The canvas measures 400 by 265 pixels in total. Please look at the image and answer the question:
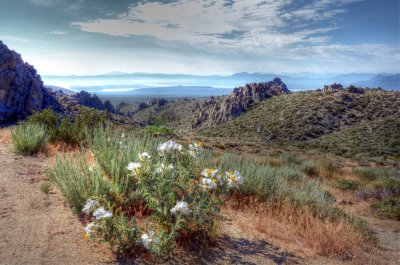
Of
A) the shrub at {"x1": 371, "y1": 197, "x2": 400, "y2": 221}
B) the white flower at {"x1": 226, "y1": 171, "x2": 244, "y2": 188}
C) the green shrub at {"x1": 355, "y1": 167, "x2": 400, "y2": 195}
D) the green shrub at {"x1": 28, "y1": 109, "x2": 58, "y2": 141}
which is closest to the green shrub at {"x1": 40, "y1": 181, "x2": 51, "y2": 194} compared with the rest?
the white flower at {"x1": 226, "y1": 171, "x2": 244, "y2": 188}

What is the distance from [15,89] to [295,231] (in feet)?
136

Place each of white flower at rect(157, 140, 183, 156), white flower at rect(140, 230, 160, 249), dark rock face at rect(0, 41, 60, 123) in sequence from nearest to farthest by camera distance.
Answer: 1. white flower at rect(140, 230, 160, 249)
2. white flower at rect(157, 140, 183, 156)
3. dark rock face at rect(0, 41, 60, 123)

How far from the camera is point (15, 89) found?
124ft

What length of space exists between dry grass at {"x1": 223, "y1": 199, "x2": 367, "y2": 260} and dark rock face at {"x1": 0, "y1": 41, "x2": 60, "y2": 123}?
3498 cm

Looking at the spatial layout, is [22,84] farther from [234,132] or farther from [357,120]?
[357,120]

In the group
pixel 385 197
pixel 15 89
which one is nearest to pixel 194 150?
pixel 385 197

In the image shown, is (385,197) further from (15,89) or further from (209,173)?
(15,89)

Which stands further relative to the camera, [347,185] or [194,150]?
[347,185]

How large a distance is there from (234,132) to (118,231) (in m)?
53.6

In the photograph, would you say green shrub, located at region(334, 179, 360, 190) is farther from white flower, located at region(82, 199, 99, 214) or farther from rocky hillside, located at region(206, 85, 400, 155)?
rocky hillside, located at region(206, 85, 400, 155)

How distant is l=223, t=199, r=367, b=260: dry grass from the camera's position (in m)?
4.49

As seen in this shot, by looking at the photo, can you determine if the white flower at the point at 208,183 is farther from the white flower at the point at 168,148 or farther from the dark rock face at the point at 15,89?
the dark rock face at the point at 15,89

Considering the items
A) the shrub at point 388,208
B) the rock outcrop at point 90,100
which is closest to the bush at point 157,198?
the shrub at point 388,208

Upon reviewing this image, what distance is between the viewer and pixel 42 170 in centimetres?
645
